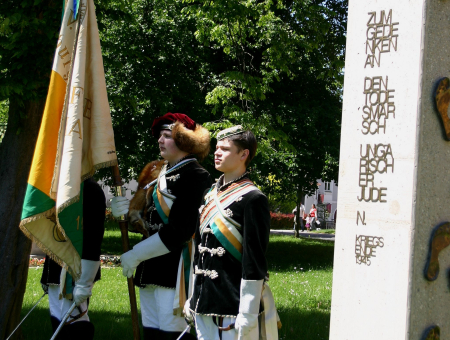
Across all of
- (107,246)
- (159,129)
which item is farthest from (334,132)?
(159,129)

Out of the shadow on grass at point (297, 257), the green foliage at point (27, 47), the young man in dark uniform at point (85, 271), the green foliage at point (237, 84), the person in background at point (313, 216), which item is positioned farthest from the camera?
the person in background at point (313, 216)

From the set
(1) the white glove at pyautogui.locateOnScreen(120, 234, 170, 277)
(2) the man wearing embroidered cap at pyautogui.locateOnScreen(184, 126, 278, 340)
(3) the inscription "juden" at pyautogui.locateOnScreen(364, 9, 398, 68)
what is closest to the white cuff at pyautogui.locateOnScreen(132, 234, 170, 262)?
(1) the white glove at pyautogui.locateOnScreen(120, 234, 170, 277)

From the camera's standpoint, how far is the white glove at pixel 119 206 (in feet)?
13.7

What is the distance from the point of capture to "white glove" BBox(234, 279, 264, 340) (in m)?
3.35

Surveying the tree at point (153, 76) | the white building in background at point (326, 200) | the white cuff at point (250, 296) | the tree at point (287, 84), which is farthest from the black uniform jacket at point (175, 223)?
the white building in background at point (326, 200)

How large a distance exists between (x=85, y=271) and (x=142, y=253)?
50 cm

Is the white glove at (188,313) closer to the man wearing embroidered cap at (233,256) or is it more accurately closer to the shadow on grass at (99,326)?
the man wearing embroidered cap at (233,256)

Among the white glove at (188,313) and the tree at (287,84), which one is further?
the tree at (287,84)

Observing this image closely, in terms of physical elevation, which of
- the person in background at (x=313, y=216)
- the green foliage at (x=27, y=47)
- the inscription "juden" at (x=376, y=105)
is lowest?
the person in background at (x=313, y=216)

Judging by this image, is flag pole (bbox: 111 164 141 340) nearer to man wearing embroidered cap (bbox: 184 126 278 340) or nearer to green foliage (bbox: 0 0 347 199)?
man wearing embroidered cap (bbox: 184 126 278 340)

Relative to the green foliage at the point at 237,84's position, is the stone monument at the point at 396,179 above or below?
below

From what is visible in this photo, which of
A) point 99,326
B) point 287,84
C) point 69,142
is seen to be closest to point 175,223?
point 69,142

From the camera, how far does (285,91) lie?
14.9 metres

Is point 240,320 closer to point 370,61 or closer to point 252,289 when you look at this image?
point 252,289
